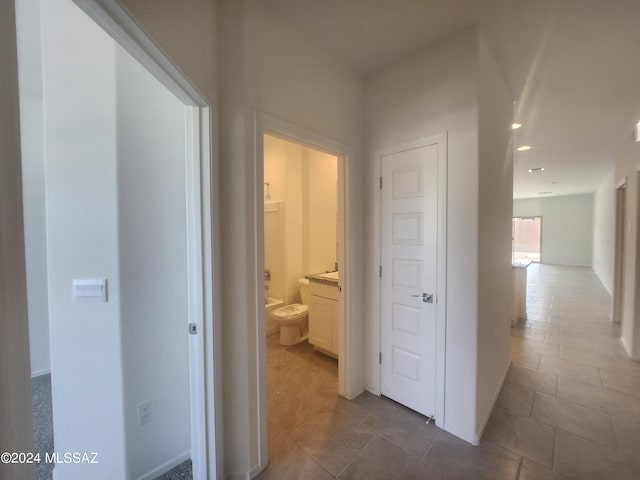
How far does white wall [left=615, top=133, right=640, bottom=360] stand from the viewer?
2.90 metres

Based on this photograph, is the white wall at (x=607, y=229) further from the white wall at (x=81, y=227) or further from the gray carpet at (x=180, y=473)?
the white wall at (x=81, y=227)

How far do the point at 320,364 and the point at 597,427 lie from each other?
2.22 m

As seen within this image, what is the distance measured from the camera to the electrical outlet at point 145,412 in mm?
1492

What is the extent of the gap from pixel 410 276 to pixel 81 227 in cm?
212

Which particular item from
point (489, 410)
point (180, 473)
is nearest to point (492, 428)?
point (489, 410)

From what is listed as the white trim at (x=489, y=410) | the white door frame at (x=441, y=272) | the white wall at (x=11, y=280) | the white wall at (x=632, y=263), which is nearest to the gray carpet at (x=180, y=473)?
the white wall at (x=11, y=280)

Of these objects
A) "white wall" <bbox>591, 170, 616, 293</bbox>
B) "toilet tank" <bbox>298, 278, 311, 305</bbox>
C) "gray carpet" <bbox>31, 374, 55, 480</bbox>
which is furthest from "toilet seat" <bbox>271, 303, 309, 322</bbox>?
"white wall" <bbox>591, 170, 616, 293</bbox>

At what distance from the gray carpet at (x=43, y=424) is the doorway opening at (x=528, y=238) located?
1305 cm

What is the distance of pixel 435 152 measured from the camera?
1.90 m

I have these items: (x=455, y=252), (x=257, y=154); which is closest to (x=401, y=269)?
(x=455, y=252)

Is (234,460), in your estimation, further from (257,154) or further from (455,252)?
(455,252)

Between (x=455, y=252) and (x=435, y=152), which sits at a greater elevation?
(x=435, y=152)

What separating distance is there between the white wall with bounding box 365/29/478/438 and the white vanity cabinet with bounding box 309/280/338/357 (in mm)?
1213

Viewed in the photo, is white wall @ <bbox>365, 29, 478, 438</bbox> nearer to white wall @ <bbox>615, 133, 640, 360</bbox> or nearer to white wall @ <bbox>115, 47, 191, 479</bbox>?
white wall @ <bbox>115, 47, 191, 479</bbox>
